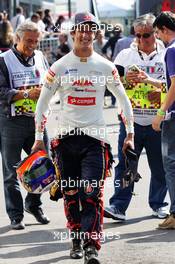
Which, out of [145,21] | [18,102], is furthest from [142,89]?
[18,102]

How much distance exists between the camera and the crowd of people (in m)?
6.11

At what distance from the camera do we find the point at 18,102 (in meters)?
7.26

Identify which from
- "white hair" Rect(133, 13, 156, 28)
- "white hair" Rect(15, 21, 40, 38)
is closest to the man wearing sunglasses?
"white hair" Rect(133, 13, 156, 28)

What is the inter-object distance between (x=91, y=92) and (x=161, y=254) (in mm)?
1358

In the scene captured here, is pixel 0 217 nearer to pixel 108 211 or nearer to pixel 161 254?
pixel 108 211

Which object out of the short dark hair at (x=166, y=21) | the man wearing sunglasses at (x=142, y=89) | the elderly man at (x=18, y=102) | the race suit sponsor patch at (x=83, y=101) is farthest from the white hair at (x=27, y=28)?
the race suit sponsor patch at (x=83, y=101)

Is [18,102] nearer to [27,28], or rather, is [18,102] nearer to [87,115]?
[27,28]

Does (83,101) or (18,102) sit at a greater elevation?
(83,101)

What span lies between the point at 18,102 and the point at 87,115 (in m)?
1.28

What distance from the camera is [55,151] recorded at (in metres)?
6.28

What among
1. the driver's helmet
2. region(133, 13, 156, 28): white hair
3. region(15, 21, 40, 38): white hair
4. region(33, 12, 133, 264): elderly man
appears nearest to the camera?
region(33, 12, 133, 264): elderly man

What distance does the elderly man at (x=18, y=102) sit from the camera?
23.7ft

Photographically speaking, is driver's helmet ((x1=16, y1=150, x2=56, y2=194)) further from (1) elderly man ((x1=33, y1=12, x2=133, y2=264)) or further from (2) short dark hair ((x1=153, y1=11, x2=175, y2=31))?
(2) short dark hair ((x1=153, y1=11, x2=175, y2=31))

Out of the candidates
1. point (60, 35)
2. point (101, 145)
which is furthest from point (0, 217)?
point (60, 35)
